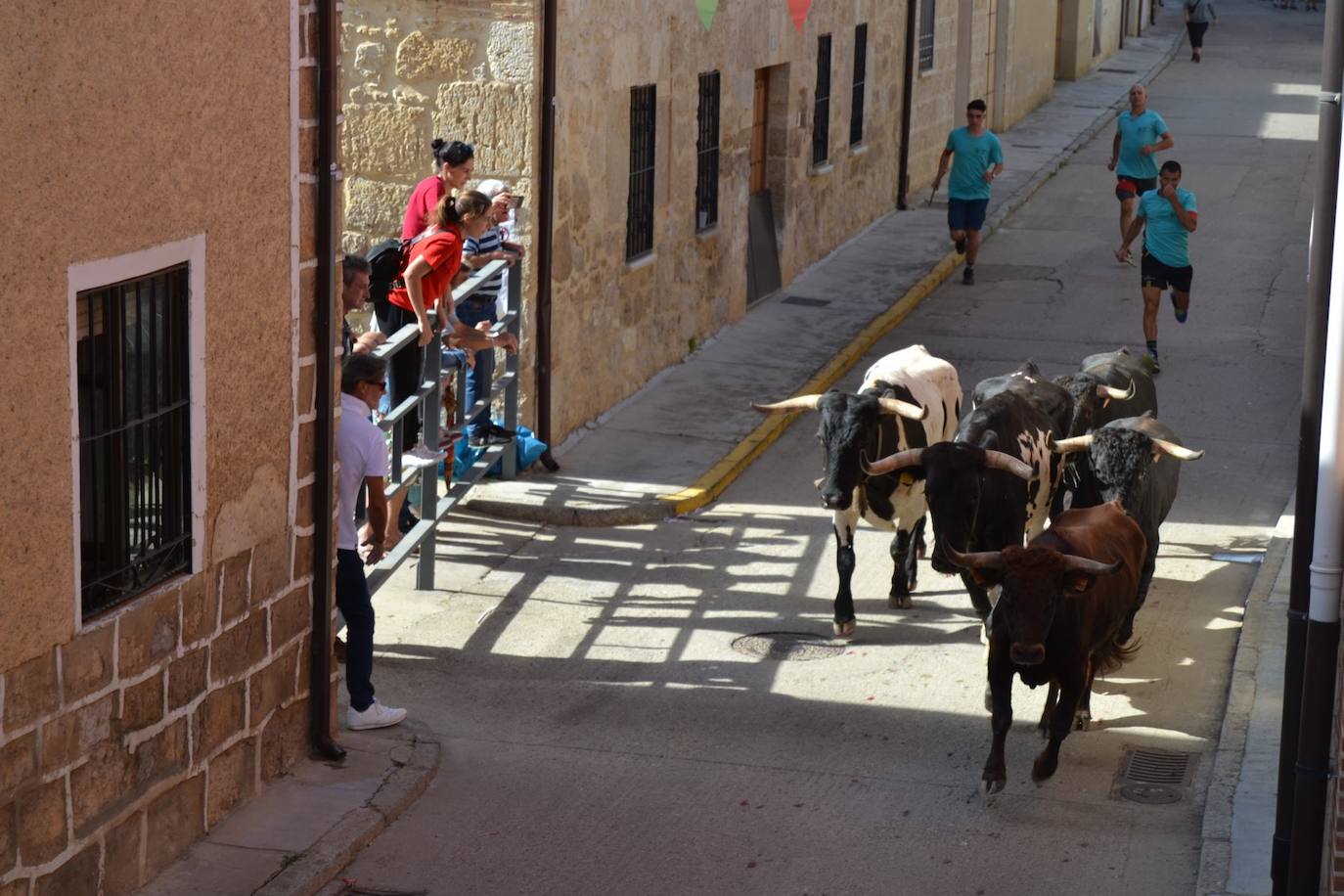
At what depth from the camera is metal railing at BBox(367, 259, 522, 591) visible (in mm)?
11070

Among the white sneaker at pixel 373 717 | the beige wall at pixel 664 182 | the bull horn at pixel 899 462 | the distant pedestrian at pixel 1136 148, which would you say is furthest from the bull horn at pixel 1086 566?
the distant pedestrian at pixel 1136 148

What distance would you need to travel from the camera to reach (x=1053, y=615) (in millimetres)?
8977

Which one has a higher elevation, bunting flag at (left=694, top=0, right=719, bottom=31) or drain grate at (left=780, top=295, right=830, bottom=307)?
bunting flag at (left=694, top=0, right=719, bottom=31)

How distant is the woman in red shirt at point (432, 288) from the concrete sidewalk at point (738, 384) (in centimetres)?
199

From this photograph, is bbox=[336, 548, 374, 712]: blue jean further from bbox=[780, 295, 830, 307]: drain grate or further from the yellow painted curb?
bbox=[780, 295, 830, 307]: drain grate

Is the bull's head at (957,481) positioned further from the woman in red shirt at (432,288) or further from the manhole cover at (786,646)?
the woman in red shirt at (432,288)

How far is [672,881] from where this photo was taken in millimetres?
8414

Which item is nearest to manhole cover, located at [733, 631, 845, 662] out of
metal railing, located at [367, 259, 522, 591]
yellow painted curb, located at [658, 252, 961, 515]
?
metal railing, located at [367, 259, 522, 591]

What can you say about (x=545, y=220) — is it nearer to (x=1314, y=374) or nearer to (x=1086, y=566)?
(x=1086, y=566)

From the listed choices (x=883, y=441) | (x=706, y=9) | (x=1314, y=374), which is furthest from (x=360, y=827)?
(x=706, y=9)

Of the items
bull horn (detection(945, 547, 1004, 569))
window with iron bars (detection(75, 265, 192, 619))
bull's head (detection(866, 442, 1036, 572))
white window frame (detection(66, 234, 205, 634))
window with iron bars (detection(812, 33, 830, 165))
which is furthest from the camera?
window with iron bars (detection(812, 33, 830, 165))

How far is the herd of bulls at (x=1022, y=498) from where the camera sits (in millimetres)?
9055

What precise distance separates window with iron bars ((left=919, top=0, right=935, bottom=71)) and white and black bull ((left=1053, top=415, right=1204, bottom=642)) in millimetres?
16105

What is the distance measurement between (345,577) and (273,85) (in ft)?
8.12
